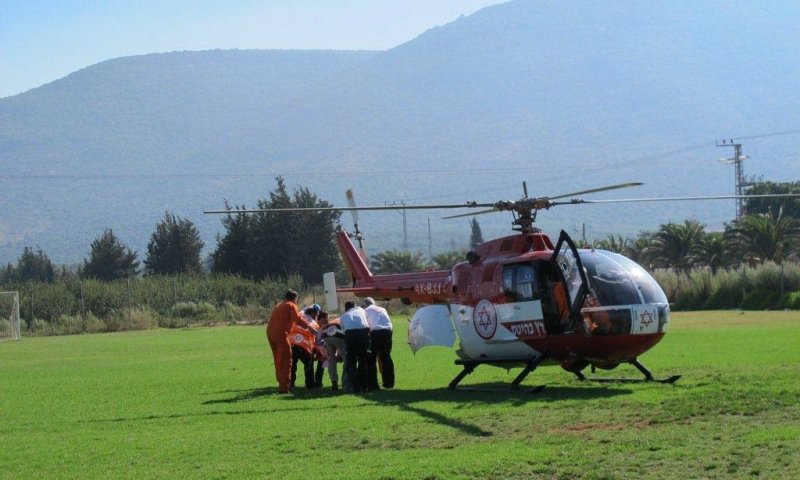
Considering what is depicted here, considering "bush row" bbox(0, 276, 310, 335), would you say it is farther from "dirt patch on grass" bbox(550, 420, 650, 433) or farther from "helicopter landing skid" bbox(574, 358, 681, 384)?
"dirt patch on grass" bbox(550, 420, 650, 433)

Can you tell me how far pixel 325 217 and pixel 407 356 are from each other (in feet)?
236

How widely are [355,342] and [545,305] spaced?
11.6 ft

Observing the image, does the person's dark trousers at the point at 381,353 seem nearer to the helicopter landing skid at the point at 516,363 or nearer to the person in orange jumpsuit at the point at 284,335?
the helicopter landing skid at the point at 516,363

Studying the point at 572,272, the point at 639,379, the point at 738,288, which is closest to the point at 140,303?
the point at 738,288

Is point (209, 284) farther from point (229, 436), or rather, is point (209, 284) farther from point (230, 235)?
point (229, 436)

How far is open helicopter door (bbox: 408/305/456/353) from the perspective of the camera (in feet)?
68.6

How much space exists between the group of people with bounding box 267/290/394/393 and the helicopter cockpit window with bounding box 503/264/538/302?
242cm

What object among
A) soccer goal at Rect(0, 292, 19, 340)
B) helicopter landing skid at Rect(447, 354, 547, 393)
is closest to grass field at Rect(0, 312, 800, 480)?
helicopter landing skid at Rect(447, 354, 547, 393)

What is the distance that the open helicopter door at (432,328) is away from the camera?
20906 millimetres

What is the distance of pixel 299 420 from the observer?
1678cm

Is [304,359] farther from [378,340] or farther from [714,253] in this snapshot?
[714,253]

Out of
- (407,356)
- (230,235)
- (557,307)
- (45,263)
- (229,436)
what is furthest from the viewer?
(45,263)

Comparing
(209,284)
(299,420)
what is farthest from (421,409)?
(209,284)

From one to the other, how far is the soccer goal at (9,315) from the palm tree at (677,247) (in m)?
35.6
